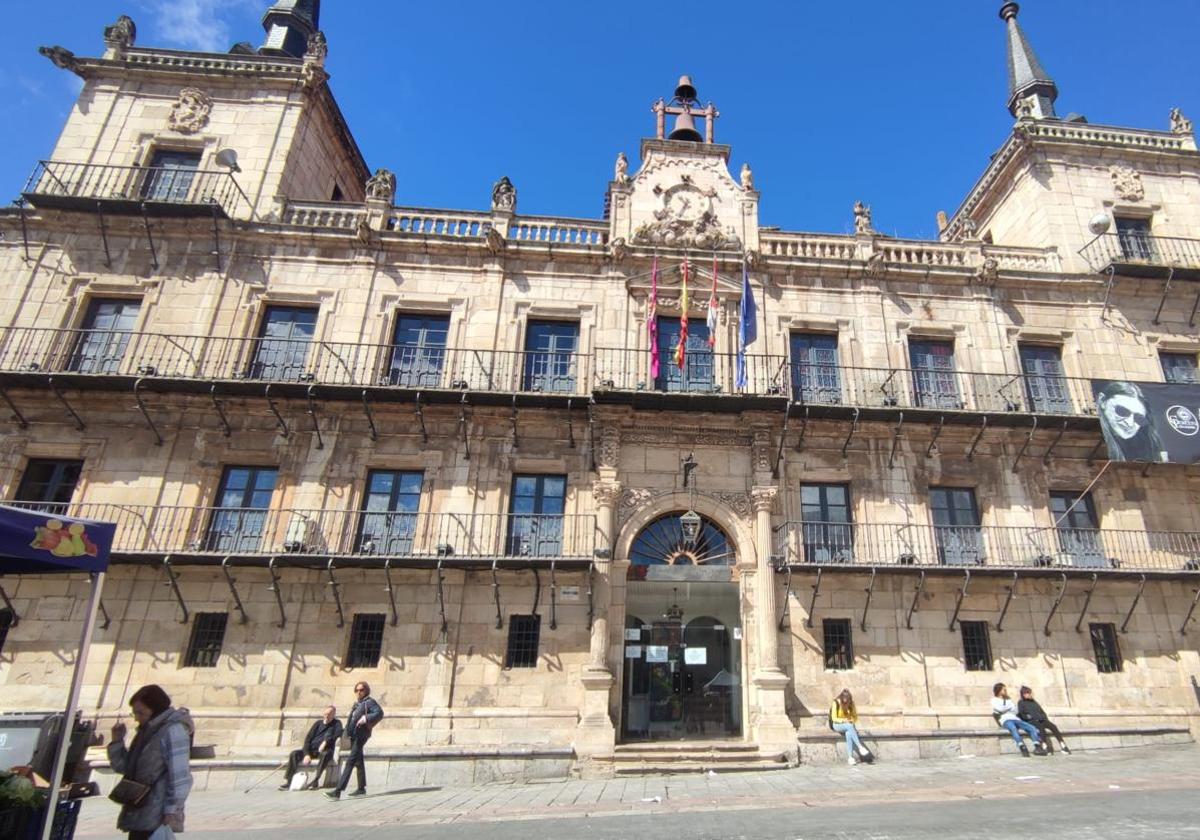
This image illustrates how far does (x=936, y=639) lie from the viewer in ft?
46.2

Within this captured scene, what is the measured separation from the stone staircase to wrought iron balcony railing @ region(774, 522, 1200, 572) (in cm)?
403

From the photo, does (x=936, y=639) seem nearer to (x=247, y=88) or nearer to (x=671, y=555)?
(x=671, y=555)

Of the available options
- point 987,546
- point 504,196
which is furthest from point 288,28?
point 987,546

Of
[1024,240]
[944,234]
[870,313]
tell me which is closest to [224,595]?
[870,313]

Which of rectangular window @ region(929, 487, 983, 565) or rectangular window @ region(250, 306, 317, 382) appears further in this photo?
rectangular window @ region(250, 306, 317, 382)

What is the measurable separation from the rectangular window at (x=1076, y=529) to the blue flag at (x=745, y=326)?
778 cm

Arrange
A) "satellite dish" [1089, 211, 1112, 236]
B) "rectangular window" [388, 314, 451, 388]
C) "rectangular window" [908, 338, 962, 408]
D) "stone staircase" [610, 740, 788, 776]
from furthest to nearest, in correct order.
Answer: "satellite dish" [1089, 211, 1112, 236] → "rectangular window" [908, 338, 962, 408] → "rectangular window" [388, 314, 451, 388] → "stone staircase" [610, 740, 788, 776]

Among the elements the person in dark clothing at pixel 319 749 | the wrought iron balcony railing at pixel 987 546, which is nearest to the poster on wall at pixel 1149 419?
the wrought iron balcony railing at pixel 987 546

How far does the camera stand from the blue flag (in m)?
15.2

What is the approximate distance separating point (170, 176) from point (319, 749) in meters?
15.0

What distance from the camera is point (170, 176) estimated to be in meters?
17.5

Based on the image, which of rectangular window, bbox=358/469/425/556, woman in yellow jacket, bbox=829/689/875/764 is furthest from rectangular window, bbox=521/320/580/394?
woman in yellow jacket, bbox=829/689/875/764

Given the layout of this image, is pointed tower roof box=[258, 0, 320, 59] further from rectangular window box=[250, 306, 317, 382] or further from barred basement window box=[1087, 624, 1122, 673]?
barred basement window box=[1087, 624, 1122, 673]

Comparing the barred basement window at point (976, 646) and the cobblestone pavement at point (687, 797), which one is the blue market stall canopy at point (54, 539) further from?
the barred basement window at point (976, 646)
